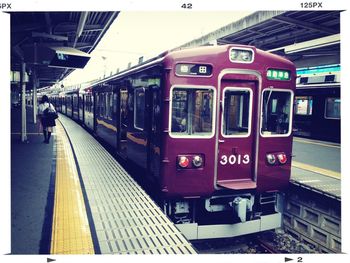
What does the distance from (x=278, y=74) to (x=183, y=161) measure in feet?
5.73

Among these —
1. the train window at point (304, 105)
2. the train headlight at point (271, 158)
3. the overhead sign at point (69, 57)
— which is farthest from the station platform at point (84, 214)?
the train window at point (304, 105)

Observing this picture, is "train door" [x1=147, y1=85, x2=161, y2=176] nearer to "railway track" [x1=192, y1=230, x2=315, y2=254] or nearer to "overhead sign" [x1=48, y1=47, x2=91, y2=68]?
"railway track" [x1=192, y1=230, x2=315, y2=254]

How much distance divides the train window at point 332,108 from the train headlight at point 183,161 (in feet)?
30.1

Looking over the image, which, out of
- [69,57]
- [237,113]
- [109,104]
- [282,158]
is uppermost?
[69,57]

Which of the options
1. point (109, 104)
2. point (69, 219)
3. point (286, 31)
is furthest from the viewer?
point (286, 31)

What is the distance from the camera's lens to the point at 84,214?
381 cm

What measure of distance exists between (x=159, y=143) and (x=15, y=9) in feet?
7.04

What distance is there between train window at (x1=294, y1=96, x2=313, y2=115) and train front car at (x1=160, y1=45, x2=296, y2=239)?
895 centimetres

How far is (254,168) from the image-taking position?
4137 mm

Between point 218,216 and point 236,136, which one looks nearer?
point 236,136

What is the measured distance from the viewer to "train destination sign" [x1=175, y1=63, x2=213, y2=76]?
374 centimetres

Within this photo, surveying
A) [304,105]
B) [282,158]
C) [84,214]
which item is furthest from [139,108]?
[304,105]

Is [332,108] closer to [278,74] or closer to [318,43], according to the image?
[318,43]
